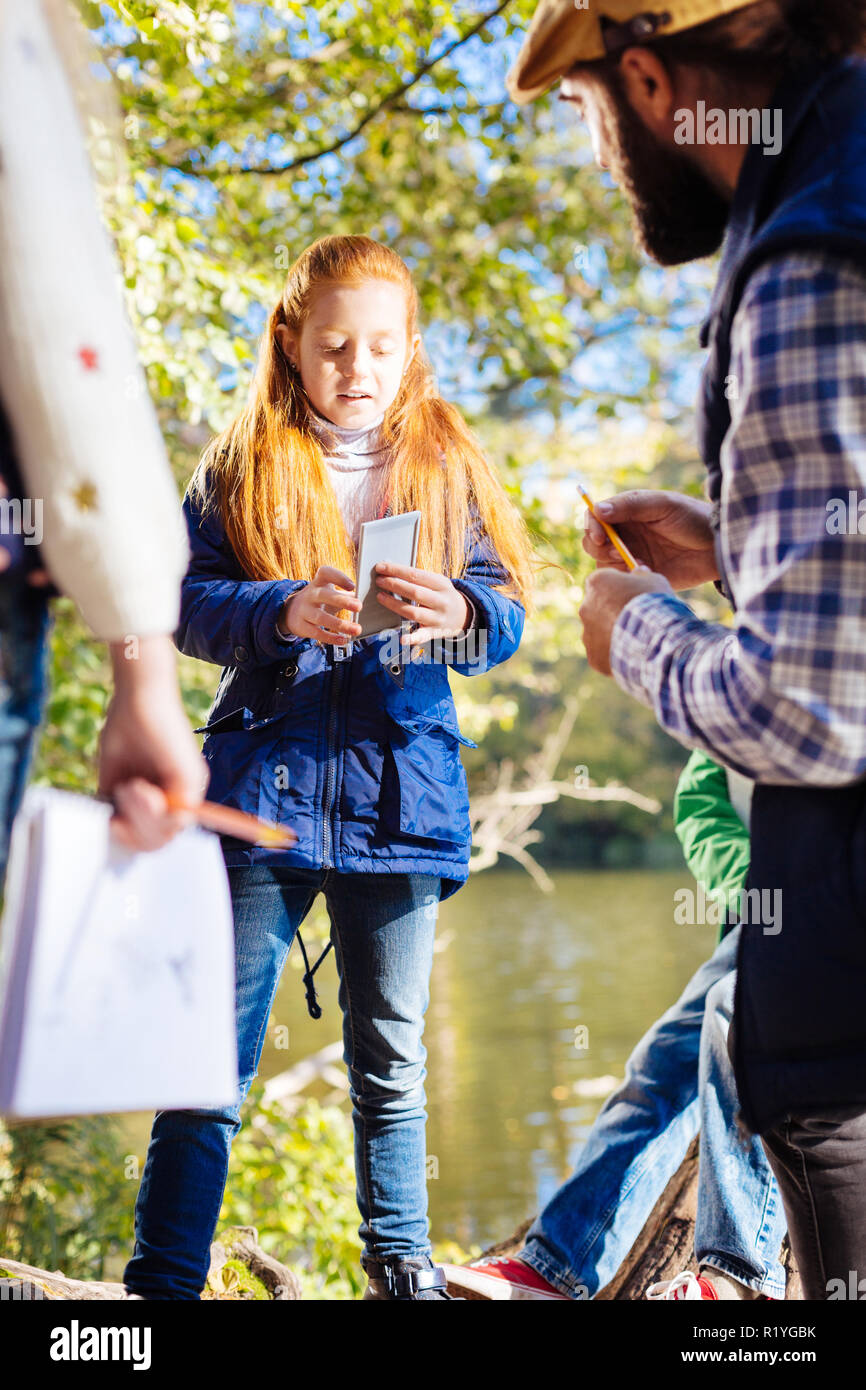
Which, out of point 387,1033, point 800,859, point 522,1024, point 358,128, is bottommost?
point 387,1033

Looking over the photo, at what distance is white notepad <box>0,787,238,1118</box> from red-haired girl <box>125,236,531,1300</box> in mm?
605

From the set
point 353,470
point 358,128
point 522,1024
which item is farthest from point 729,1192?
point 522,1024

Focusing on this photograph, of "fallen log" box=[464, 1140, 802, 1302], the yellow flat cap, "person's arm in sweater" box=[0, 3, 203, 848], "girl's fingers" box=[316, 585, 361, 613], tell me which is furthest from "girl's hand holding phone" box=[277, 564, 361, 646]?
"fallen log" box=[464, 1140, 802, 1302]

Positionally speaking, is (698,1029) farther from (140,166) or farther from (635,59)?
(140,166)

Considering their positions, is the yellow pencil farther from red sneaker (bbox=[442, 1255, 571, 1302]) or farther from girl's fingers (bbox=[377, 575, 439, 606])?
red sneaker (bbox=[442, 1255, 571, 1302])

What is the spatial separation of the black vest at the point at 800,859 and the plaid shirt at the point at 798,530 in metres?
0.06

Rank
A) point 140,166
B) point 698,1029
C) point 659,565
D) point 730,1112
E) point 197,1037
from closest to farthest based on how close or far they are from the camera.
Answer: point 197,1037, point 659,565, point 730,1112, point 698,1029, point 140,166

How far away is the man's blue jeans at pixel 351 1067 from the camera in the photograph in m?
1.73

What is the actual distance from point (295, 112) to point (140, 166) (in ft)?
4.88

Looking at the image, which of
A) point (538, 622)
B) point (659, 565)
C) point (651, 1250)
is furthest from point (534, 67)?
point (538, 622)

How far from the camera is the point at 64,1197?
416 centimetres

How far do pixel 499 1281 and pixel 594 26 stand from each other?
1924 mm

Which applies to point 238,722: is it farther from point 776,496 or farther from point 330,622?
point 776,496
